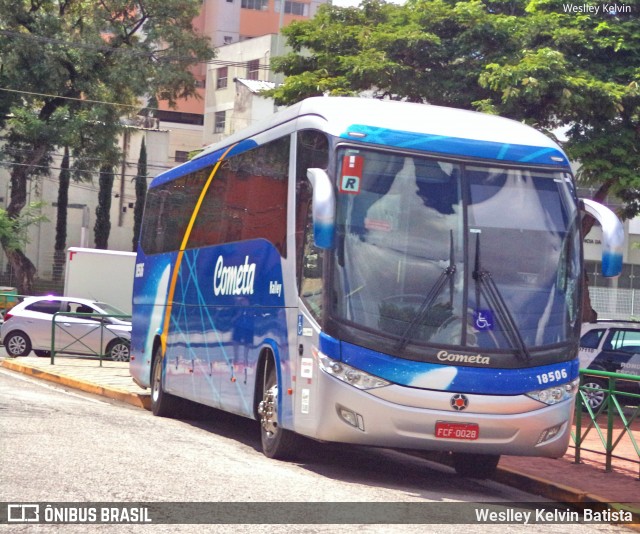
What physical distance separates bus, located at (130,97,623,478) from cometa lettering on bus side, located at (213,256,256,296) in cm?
89

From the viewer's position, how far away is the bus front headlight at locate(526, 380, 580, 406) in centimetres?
1080

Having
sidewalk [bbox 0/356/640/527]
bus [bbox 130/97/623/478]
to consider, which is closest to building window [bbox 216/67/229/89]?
sidewalk [bbox 0/356/640/527]

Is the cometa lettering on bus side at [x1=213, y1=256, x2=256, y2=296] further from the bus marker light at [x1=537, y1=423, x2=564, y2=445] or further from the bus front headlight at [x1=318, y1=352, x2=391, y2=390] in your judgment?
the bus marker light at [x1=537, y1=423, x2=564, y2=445]

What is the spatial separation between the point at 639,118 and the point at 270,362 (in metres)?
9.81

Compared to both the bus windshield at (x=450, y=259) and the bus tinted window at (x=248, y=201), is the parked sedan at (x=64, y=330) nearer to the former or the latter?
the bus tinted window at (x=248, y=201)

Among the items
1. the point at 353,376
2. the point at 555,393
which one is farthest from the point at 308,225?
the point at 555,393

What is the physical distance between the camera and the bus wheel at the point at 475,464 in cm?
1209

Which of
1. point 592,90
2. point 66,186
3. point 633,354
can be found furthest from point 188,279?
point 66,186

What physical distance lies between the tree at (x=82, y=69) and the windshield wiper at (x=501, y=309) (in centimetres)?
3553

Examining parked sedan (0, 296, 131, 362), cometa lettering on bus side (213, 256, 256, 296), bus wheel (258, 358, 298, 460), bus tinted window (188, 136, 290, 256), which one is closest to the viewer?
bus wheel (258, 358, 298, 460)

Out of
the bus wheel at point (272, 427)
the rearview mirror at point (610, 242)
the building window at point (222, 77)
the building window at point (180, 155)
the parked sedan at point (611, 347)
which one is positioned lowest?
the parked sedan at point (611, 347)

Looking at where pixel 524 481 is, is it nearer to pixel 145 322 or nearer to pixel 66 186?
pixel 145 322

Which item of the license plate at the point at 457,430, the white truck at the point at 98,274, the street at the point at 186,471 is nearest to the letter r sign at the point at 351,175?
the license plate at the point at 457,430

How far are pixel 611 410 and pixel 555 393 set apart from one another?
66.7 inches
